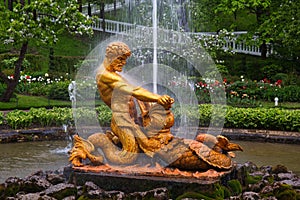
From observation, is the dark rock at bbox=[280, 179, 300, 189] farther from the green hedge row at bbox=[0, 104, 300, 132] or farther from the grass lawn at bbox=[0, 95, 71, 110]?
the grass lawn at bbox=[0, 95, 71, 110]

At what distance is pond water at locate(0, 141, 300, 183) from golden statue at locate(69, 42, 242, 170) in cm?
247

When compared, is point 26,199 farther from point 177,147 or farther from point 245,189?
point 245,189

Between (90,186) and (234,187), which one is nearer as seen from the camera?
(90,186)

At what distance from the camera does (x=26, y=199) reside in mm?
8023

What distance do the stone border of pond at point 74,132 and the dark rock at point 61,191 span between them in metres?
5.72

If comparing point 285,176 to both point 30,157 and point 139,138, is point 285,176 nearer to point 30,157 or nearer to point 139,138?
point 139,138

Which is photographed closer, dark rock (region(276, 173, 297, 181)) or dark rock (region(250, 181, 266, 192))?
dark rock (region(250, 181, 266, 192))

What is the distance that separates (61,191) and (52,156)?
4.11 meters

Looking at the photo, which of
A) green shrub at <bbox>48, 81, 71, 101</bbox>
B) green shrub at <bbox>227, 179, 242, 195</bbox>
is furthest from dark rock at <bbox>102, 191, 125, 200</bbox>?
green shrub at <bbox>48, 81, 71, 101</bbox>

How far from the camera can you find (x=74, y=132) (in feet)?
48.2

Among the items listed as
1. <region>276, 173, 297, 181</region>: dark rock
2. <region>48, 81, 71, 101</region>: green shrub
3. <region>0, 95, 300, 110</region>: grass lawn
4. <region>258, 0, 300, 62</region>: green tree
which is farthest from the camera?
<region>258, 0, 300, 62</region>: green tree

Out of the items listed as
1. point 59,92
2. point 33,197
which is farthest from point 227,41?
point 33,197

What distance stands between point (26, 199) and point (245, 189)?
302 centimetres

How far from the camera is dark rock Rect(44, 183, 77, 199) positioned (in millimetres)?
8305
